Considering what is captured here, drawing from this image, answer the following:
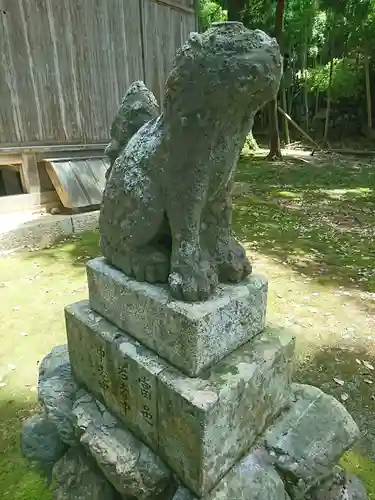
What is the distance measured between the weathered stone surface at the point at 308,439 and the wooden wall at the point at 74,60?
192 inches

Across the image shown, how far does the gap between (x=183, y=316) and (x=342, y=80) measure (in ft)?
50.2

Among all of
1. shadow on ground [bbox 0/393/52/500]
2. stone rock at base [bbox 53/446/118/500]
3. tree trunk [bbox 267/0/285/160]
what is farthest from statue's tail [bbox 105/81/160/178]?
tree trunk [bbox 267/0/285/160]

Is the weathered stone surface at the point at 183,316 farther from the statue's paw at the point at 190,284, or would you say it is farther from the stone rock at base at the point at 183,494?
the stone rock at base at the point at 183,494

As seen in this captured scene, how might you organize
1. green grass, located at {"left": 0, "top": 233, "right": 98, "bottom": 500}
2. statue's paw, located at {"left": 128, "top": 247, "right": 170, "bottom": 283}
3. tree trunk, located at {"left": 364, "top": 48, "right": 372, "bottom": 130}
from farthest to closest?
tree trunk, located at {"left": 364, "top": 48, "right": 372, "bottom": 130} → green grass, located at {"left": 0, "top": 233, "right": 98, "bottom": 500} → statue's paw, located at {"left": 128, "top": 247, "right": 170, "bottom": 283}

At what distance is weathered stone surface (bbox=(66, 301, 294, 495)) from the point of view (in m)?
1.45

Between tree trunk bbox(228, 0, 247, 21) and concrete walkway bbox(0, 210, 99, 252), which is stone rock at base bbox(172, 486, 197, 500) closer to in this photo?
A: concrete walkway bbox(0, 210, 99, 252)

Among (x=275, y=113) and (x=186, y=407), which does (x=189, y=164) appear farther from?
(x=275, y=113)

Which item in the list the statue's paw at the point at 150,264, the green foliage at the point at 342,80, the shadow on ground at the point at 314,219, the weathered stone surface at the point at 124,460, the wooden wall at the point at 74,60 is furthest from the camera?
the green foliage at the point at 342,80

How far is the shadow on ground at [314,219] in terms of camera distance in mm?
4379

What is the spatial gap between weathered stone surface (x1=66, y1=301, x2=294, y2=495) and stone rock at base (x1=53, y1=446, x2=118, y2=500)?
0.95ft

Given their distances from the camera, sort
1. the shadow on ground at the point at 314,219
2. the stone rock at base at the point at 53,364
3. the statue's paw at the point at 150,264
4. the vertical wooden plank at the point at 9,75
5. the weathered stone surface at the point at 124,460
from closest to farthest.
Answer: the weathered stone surface at the point at 124,460 < the statue's paw at the point at 150,264 < the stone rock at base at the point at 53,364 < the shadow on ground at the point at 314,219 < the vertical wooden plank at the point at 9,75

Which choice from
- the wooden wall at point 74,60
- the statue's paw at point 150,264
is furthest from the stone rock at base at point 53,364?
the wooden wall at point 74,60

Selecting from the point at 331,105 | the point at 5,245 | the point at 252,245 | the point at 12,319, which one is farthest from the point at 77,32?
the point at 331,105

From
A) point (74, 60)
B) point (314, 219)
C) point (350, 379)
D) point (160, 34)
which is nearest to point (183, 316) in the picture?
point (350, 379)
